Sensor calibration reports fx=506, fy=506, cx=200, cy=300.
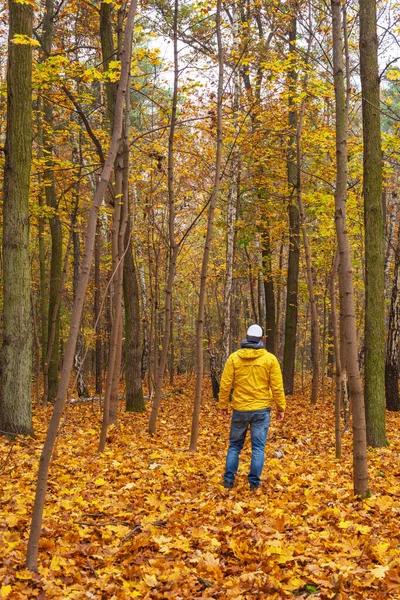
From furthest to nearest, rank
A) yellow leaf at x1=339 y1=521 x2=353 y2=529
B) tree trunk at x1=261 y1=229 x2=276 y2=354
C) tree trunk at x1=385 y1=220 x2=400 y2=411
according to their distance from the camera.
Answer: tree trunk at x1=261 y1=229 x2=276 y2=354, tree trunk at x1=385 y1=220 x2=400 y2=411, yellow leaf at x1=339 y1=521 x2=353 y2=529

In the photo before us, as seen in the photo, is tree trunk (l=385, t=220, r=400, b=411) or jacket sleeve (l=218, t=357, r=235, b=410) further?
tree trunk (l=385, t=220, r=400, b=411)

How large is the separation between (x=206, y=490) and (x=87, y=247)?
3737 mm

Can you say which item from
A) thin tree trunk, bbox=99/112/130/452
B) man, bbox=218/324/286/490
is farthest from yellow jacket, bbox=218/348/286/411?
thin tree trunk, bbox=99/112/130/452

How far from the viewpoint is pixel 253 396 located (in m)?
6.29

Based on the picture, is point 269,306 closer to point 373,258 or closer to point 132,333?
point 132,333

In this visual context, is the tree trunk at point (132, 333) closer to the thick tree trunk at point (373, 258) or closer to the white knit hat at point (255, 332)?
the thick tree trunk at point (373, 258)

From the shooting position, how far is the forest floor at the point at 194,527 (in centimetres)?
371

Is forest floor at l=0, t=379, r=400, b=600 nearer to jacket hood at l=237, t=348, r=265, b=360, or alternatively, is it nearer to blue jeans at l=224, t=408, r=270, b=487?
blue jeans at l=224, t=408, r=270, b=487

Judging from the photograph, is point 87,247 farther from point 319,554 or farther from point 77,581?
point 319,554

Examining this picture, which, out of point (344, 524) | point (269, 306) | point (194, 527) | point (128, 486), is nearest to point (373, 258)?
point (344, 524)

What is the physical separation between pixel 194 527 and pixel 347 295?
9.29 ft

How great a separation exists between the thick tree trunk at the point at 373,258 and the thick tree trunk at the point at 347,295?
10.7ft

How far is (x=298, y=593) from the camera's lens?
12.0 ft

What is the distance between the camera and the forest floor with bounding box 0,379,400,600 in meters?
3.71
